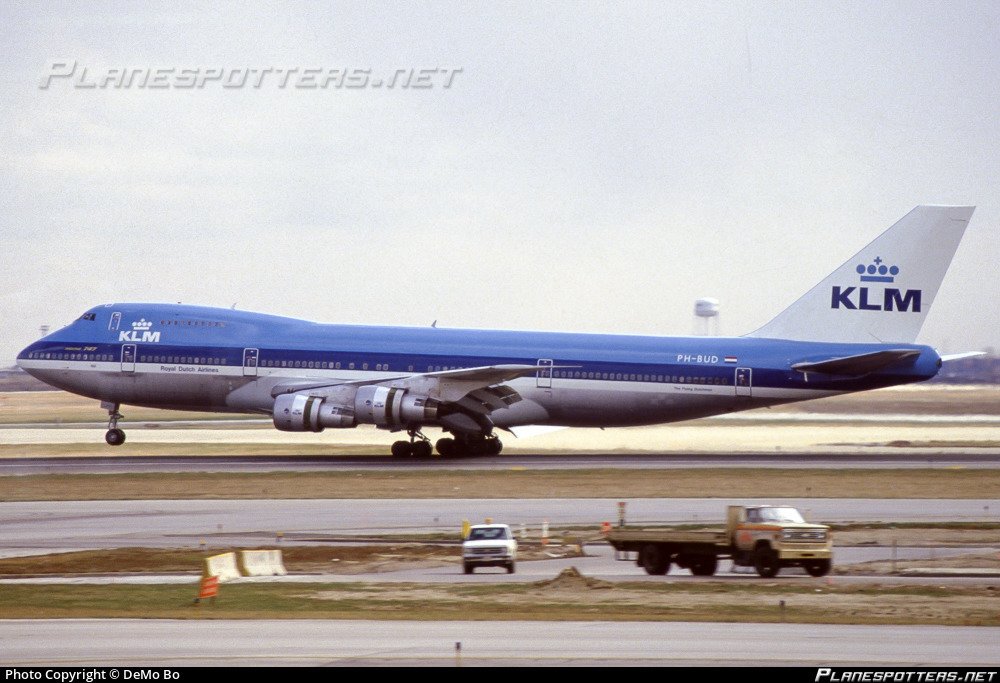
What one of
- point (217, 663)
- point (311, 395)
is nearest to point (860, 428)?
point (311, 395)

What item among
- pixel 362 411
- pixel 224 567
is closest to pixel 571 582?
pixel 224 567

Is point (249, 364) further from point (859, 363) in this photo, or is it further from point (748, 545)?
point (748, 545)

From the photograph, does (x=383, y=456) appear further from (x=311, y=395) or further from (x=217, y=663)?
(x=217, y=663)

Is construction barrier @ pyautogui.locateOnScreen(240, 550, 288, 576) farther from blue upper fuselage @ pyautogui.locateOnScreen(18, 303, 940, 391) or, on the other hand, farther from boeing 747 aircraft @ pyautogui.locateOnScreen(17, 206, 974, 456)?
blue upper fuselage @ pyautogui.locateOnScreen(18, 303, 940, 391)

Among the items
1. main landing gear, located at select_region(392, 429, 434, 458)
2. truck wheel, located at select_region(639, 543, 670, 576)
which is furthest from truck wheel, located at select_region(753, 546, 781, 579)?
main landing gear, located at select_region(392, 429, 434, 458)

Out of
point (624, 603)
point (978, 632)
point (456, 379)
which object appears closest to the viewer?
point (978, 632)

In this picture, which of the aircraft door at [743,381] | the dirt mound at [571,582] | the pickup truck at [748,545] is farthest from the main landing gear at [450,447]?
the dirt mound at [571,582]
